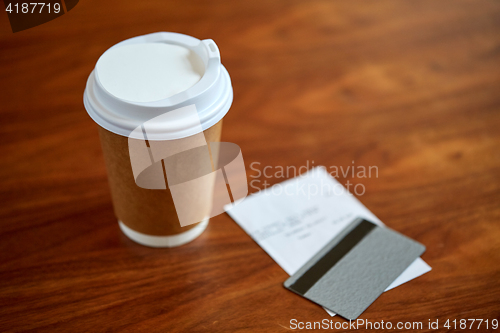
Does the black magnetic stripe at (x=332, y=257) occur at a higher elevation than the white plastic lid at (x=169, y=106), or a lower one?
lower

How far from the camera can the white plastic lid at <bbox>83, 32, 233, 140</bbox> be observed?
0.44 m

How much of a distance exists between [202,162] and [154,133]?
0.08m

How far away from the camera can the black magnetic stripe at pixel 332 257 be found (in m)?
0.56

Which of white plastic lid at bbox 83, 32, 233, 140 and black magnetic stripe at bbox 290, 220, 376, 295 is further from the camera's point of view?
black magnetic stripe at bbox 290, 220, 376, 295

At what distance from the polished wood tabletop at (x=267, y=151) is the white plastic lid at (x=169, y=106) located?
0.68 feet

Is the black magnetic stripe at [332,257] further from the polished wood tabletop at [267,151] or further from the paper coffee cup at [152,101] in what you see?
the paper coffee cup at [152,101]

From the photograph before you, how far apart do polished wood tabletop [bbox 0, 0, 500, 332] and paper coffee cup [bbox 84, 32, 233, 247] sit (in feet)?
0.31

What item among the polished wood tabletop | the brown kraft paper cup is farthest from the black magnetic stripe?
the brown kraft paper cup

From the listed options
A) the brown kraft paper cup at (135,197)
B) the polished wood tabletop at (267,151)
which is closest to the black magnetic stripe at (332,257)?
the polished wood tabletop at (267,151)

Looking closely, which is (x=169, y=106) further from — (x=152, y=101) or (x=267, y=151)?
(x=267, y=151)

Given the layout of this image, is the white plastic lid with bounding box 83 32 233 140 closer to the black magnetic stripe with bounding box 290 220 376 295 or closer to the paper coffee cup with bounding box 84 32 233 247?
the paper coffee cup with bounding box 84 32 233 247

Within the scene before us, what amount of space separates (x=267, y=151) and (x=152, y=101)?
1.03ft

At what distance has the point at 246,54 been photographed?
90 centimetres

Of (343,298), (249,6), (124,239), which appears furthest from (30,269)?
(249,6)
